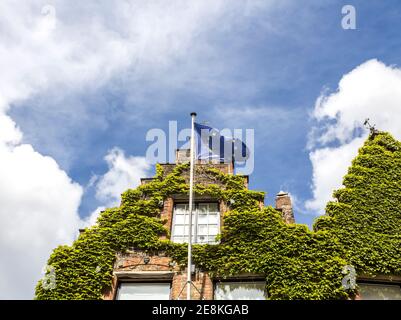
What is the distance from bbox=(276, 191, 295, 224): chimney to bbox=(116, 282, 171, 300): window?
3.83m

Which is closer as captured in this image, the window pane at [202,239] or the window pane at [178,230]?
the window pane at [202,239]

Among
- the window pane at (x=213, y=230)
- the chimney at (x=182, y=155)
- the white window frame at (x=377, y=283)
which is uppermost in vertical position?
the chimney at (x=182, y=155)

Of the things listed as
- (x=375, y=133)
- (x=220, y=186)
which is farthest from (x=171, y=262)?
(x=375, y=133)

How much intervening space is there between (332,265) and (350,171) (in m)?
3.46

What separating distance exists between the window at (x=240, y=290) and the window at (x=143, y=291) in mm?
1369

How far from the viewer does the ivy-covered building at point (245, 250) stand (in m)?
11.2

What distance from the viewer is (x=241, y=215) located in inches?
493

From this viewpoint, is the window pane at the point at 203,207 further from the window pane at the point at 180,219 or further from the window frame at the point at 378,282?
the window frame at the point at 378,282

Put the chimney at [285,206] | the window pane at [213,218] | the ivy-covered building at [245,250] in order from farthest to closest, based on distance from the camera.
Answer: the window pane at [213,218] → the chimney at [285,206] → the ivy-covered building at [245,250]

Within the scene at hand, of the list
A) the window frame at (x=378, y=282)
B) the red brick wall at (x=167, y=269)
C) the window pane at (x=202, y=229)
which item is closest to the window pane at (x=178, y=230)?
the window pane at (x=202, y=229)

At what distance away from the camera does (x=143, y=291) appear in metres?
11.7

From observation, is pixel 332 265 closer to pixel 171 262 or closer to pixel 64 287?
pixel 171 262

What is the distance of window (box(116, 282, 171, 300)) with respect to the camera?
1157cm
